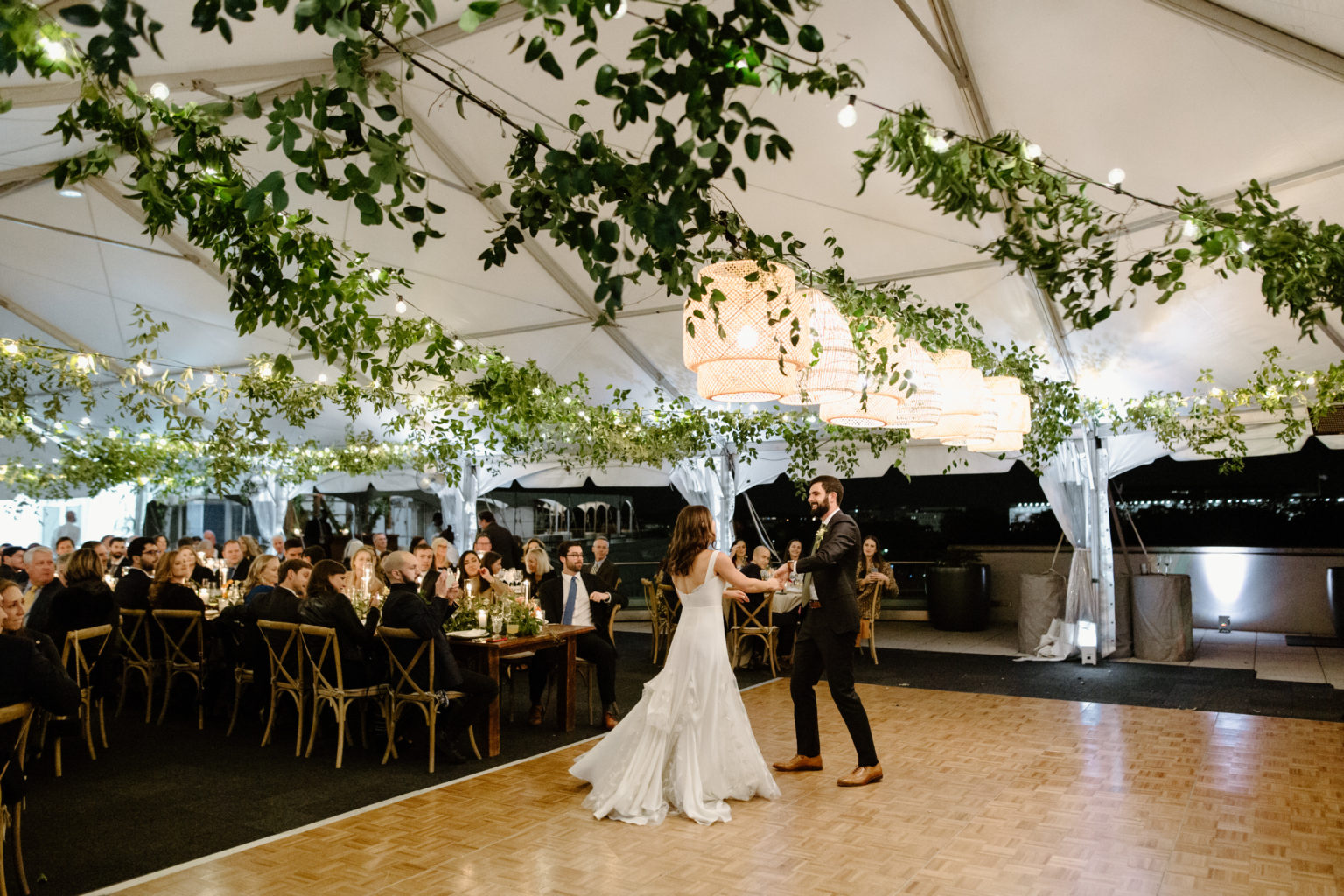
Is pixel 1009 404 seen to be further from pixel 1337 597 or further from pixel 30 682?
pixel 1337 597

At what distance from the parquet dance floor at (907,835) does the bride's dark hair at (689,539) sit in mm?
1229

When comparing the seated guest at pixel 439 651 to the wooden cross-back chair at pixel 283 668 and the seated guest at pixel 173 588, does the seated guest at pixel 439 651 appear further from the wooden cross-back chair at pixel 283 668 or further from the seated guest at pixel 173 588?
the seated guest at pixel 173 588

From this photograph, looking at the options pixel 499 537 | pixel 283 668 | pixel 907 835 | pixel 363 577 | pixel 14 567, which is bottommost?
pixel 907 835

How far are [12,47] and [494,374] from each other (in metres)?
4.01

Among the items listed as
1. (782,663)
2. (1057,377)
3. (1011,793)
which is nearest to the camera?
(1011,793)

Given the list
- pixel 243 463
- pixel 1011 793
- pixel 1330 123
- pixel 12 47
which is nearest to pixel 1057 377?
Answer: pixel 1330 123

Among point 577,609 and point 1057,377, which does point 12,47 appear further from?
point 1057,377

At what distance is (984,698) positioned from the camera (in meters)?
7.55

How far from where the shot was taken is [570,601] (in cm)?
688

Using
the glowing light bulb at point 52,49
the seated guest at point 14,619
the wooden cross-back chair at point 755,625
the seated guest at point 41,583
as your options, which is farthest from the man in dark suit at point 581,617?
the glowing light bulb at point 52,49

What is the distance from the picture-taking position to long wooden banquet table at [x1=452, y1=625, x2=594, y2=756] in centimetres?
571

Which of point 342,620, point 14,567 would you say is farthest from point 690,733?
point 14,567

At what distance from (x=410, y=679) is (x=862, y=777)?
104 inches

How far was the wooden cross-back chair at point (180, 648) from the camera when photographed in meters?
6.56
